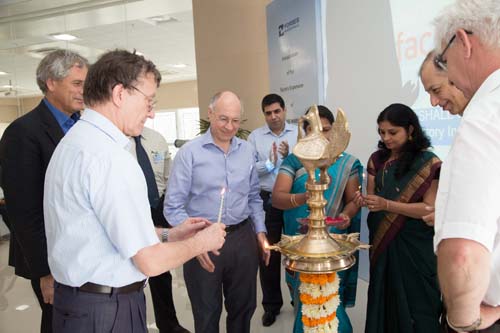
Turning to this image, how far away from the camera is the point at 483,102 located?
0.71 metres

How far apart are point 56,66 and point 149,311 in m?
2.01

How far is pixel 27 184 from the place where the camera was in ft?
4.86

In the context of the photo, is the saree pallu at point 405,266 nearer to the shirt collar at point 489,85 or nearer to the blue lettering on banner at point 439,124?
the blue lettering on banner at point 439,124

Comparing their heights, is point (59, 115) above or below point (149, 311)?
above

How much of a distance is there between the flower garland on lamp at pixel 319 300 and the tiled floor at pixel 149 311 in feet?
4.32

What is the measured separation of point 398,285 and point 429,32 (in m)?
1.71

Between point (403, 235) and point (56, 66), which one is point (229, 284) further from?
point (56, 66)

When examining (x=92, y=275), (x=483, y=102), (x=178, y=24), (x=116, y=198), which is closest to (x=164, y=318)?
(x=92, y=275)

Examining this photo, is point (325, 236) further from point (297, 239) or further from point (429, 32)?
point (429, 32)

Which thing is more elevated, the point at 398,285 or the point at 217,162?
the point at 217,162

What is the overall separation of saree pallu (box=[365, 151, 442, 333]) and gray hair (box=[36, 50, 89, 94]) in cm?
157

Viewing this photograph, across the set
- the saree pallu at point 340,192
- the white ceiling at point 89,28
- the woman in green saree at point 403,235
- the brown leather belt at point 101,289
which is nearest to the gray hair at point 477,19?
the brown leather belt at point 101,289

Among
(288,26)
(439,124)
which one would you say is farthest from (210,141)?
(288,26)

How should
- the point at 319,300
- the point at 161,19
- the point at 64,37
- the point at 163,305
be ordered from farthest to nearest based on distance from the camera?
the point at 64,37 → the point at 161,19 → the point at 163,305 → the point at 319,300
